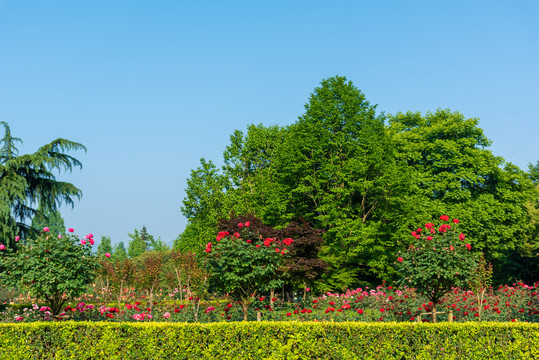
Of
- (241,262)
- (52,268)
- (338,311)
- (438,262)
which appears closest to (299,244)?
(338,311)

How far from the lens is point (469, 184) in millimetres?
30578

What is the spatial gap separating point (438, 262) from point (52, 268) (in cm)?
973

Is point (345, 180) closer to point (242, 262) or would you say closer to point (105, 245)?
point (242, 262)

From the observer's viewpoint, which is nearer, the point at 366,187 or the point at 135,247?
the point at 366,187

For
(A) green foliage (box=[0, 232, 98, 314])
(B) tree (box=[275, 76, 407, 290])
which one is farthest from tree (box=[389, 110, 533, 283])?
(A) green foliage (box=[0, 232, 98, 314])

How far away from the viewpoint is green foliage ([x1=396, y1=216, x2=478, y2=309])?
11461 mm

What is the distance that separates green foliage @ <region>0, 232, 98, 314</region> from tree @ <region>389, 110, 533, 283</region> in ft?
64.6

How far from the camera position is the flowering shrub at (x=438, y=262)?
1146 centimetres

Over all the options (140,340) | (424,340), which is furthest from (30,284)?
(424,340)

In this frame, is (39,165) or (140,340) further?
(39,165)

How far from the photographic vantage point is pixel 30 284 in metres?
11.9

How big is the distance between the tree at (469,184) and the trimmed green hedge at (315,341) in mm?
17995

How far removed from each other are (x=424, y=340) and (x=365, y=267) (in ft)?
52.9

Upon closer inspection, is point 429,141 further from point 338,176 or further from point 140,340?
point 140,340
